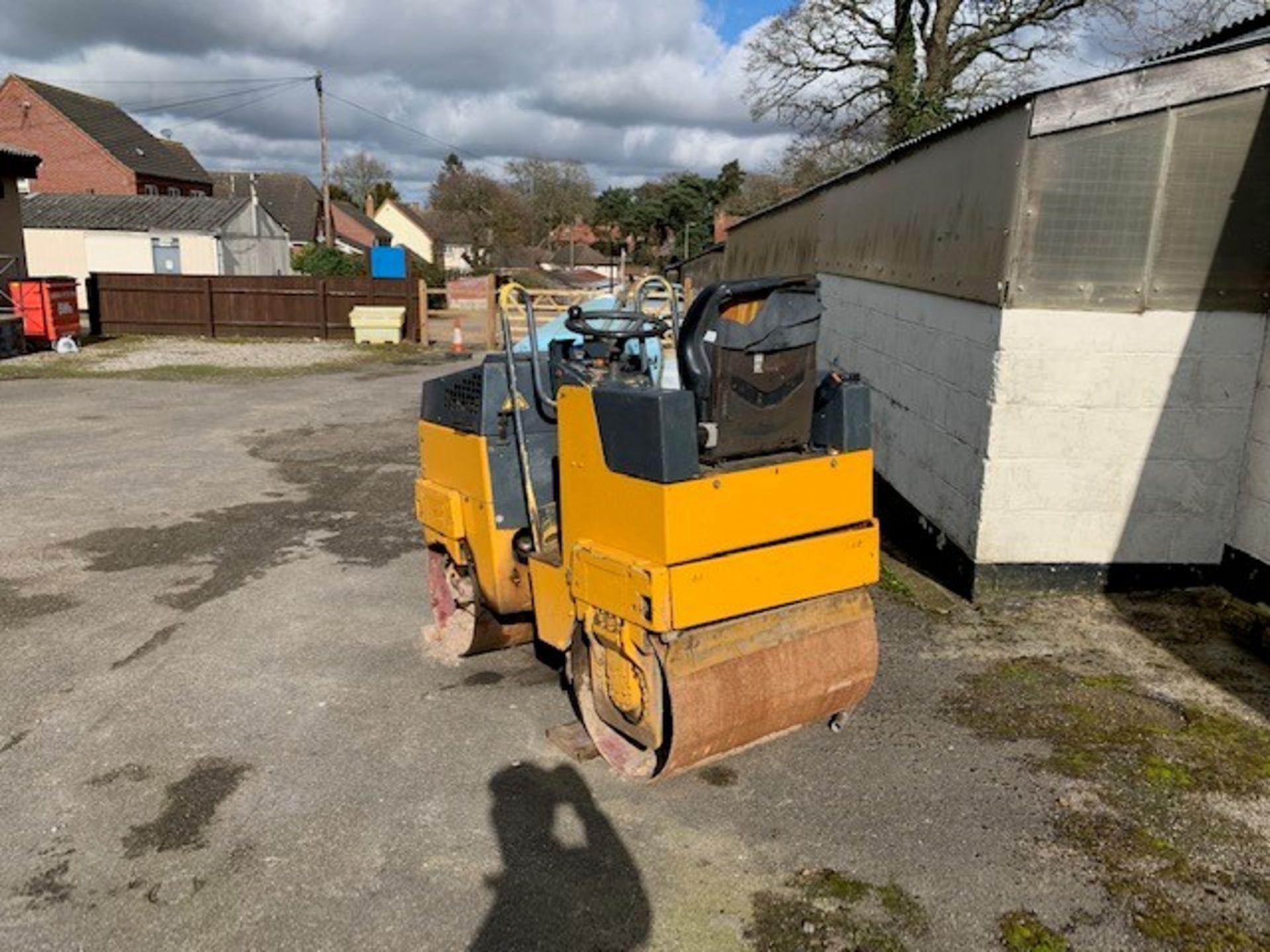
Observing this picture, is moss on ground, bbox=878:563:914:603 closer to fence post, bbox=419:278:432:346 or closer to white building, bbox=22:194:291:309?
fence post, bbox=419:278:432:346

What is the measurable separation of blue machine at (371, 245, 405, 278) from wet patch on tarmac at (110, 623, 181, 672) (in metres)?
22.8

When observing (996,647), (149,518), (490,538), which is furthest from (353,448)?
(996,647)

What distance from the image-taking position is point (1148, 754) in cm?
416

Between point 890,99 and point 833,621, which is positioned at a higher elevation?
point 890,99

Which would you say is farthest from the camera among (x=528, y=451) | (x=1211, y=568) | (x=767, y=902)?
(x=1211, y=568)

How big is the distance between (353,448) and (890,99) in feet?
60.7

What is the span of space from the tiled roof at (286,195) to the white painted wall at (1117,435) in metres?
51.8

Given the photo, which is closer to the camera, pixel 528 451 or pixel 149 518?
pixel 528 451

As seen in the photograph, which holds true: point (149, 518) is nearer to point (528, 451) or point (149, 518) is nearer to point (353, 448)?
point (353, 448)

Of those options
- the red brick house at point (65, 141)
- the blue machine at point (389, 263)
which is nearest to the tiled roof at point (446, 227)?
the red brick house at point (65, 141)

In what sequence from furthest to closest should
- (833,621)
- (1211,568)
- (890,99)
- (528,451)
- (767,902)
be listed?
(890,99) → (1211,568) → (528,451) → (833,621) → (767,902)

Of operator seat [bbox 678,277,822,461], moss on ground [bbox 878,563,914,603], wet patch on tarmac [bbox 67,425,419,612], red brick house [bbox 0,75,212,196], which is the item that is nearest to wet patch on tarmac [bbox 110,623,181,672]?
Answer: wet patch on tarmac [bbox 67,425,419,612]

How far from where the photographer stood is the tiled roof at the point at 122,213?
34.0m

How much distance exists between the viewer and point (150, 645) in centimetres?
537
